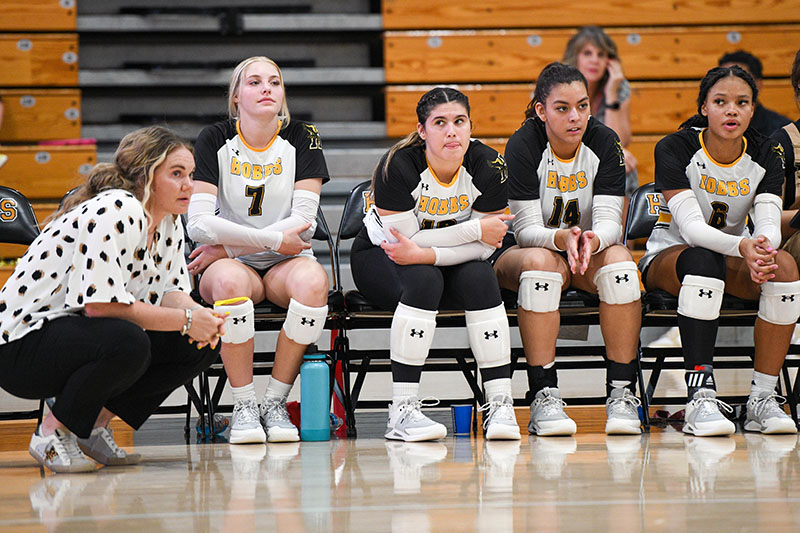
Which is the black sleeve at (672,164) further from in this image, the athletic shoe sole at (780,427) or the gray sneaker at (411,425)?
the gray sneaker at (411,425)

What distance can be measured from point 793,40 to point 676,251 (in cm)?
385

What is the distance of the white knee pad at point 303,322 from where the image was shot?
309 centimetres

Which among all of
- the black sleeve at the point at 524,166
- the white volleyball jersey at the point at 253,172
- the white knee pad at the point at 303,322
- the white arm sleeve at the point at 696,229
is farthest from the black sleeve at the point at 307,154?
the white arm sleeve at the point at 696,229

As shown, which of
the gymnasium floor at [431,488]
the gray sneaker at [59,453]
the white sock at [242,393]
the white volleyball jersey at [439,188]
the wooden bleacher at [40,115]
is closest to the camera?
the gymnasium floor at [431,488]

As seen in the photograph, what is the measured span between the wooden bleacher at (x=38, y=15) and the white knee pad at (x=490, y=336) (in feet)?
13.9

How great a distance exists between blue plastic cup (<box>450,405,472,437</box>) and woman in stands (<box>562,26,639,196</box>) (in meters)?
2.29

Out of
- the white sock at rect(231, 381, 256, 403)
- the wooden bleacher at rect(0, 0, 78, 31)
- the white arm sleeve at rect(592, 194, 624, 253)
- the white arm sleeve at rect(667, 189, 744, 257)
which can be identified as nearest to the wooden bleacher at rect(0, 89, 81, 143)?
the wooden bleacher at rect(0, 0, 78, 31)

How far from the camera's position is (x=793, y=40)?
6438 millimetres

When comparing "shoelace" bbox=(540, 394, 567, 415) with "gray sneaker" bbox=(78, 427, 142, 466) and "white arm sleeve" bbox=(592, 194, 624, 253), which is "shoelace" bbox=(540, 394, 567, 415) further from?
"gray sneaker" bbox=(78, 427, 142, 466)

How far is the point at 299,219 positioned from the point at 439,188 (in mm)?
517

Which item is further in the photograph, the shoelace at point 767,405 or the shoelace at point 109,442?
the shoelace at point 767,405

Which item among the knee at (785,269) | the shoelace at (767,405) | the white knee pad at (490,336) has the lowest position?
the shoelace at (767,405)

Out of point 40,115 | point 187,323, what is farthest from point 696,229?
point 40,115

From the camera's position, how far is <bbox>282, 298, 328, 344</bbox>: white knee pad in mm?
3088
